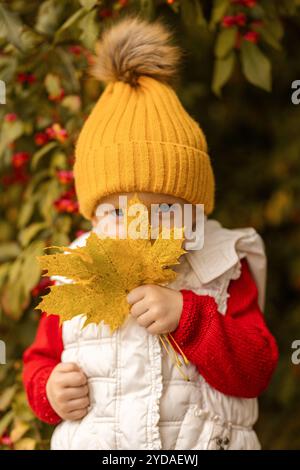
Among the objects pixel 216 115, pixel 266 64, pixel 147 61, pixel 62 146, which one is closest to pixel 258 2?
pixel 266 64

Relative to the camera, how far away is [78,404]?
1193mm

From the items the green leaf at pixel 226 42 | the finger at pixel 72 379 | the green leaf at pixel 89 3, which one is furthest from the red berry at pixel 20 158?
the finger at pixel 72 379

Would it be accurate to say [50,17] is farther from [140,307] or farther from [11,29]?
[140,307]

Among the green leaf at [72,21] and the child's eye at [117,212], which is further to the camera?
the green leaf at [72,21]

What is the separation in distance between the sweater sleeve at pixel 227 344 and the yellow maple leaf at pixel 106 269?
11 centimetres

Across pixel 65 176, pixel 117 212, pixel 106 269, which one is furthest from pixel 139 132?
pixel 65 176

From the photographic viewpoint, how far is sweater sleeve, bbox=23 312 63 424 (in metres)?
1.26

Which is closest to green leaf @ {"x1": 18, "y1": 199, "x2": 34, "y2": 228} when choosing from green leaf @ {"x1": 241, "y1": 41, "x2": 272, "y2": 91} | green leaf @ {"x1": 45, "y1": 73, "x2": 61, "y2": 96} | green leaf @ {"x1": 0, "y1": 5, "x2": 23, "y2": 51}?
green leaf @ {"x1": 45, "y1": 73, "x2": 61, "y2": 96}

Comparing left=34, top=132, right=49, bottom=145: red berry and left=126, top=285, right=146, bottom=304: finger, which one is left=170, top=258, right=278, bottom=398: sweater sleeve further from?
left=34, top=132, right=49, bottom=145: red berry

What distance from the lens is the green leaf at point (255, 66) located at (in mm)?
1465

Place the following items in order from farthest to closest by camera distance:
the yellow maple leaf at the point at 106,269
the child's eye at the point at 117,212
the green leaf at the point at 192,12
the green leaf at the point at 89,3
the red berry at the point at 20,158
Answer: the red berry at the point at 20,158, the green leaf at the point at 192,12, the green leaf at the point at 89,3, the child's eye at the point at 117,212, the yellow maple leaf at the point at 106,269

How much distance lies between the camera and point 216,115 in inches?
98.3

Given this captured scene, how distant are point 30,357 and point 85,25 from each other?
2.44 feet

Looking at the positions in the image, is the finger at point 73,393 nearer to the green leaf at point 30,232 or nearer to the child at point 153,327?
the child at point 153,327
